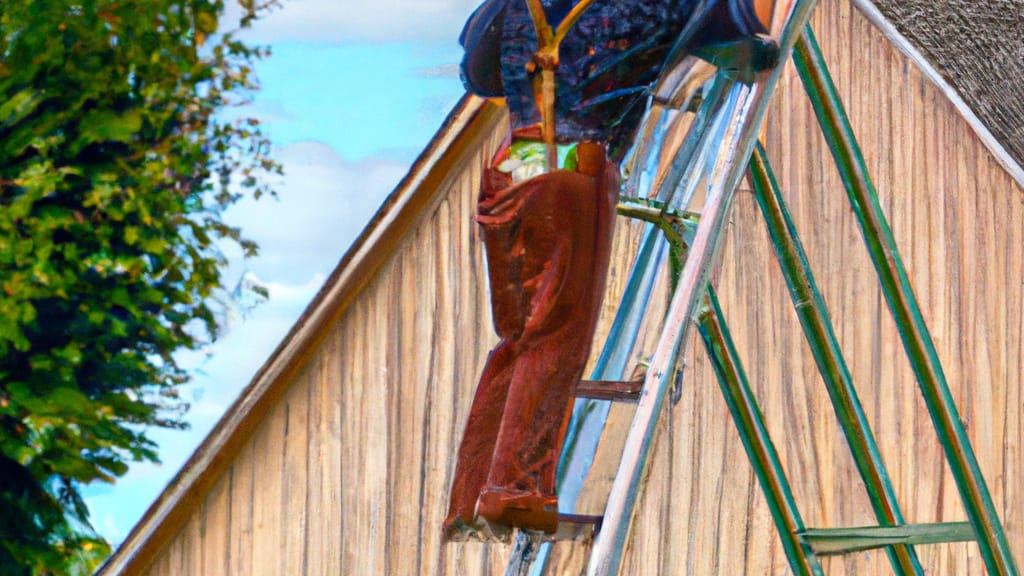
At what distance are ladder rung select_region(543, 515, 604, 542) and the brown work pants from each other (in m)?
0.02

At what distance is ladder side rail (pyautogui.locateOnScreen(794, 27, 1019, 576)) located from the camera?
3.81ft

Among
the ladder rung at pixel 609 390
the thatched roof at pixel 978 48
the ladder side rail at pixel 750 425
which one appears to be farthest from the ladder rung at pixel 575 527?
the thatched roof at pixel 978 48

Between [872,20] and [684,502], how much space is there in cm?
80

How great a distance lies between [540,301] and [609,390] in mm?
100

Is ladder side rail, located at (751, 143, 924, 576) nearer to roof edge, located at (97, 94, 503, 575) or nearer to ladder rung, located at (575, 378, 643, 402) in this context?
ladder rung, located at (575, 378, 643, 402)

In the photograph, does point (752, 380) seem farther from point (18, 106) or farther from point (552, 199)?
point (18, 106)

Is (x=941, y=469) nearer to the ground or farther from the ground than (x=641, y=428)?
farther from the ground

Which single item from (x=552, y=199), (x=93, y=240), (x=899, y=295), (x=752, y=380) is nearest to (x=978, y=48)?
(x=752, y=380)

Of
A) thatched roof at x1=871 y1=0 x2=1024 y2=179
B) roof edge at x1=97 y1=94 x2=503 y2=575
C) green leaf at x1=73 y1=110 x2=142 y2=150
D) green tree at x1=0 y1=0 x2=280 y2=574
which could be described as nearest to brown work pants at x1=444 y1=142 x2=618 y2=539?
roof edge at x1=97 y1=94 x2=503 y2=575

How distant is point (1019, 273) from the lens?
2031 mm

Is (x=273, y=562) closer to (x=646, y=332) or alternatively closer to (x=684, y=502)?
(x=684, y=502)

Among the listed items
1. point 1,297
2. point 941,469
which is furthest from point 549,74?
point 941,469

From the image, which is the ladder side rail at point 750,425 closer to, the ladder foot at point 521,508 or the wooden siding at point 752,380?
the wooden siding at point 752,380

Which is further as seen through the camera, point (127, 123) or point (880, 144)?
point (880, 144)
